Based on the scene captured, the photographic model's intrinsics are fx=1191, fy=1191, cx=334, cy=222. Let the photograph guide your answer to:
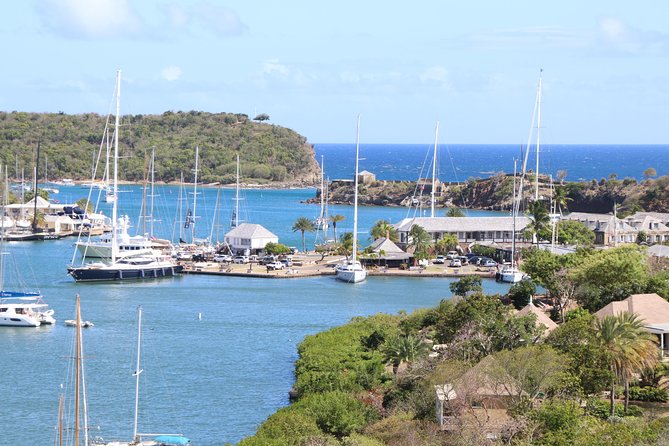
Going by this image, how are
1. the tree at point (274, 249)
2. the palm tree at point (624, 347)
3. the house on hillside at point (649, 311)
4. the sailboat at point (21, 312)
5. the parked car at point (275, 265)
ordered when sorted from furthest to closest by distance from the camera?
the tree at point (274, 249) → the parked car at point (275, 265) → the sailboat at point (21, 312) → the house on hillside at point (649, 311) → the palm tree at point (624, 347)

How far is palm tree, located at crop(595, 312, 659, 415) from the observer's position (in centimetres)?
3878

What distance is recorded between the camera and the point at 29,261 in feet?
295

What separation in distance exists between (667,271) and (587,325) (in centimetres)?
1994

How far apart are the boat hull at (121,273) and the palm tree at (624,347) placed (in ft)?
152

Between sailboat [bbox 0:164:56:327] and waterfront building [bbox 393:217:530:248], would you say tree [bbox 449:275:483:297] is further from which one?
waterfront building [bbox 393:217:530:248]

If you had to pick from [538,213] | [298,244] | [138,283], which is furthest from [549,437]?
[298,244]

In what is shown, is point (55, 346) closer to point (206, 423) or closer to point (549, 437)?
point (206, 423)

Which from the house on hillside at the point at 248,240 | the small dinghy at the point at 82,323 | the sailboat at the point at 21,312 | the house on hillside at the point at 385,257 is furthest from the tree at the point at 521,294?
the house on hillside at the point at 248,240

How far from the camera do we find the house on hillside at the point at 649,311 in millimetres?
45594

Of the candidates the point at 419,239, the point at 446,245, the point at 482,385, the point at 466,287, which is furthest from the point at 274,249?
the point at 482,385

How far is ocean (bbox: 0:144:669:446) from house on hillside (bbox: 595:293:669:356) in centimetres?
1360

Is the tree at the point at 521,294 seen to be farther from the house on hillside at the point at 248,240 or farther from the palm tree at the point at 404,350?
the house on hillside at the point at 248,240

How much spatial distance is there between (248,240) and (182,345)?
120 ft

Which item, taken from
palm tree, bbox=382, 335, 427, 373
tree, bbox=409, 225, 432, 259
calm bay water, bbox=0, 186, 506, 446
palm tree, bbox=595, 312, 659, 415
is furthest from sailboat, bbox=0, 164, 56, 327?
tree, bbox=409, 225, 432, 259
